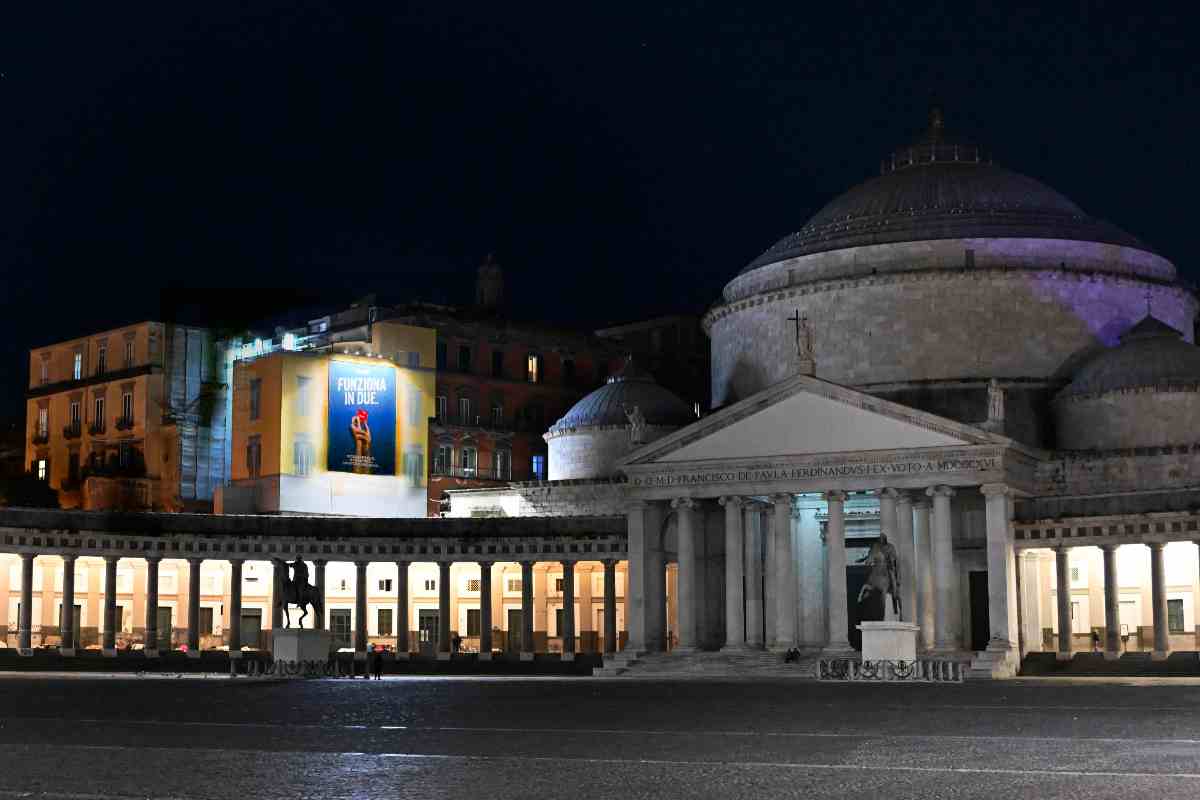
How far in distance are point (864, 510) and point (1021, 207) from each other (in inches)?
636

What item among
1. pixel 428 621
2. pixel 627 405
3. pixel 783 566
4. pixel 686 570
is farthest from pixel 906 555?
pixel 428 621

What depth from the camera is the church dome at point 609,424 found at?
86.7 m

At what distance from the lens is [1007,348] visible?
78.1 meters

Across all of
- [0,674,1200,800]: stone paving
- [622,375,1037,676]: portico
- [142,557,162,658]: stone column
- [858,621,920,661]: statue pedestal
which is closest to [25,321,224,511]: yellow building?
[142,557,162,658]: stone column

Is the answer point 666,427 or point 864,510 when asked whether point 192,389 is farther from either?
point 864,510

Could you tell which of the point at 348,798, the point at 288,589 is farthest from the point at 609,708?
the point at 288,589

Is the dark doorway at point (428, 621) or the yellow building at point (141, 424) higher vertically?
the yellow building at point (141, 424)

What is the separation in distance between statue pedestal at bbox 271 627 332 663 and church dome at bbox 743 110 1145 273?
104 ft

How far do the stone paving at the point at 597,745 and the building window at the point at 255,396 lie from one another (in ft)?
165

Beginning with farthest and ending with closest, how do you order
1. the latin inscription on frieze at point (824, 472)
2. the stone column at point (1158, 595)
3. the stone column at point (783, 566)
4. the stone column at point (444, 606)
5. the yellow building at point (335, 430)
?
the yellow building at point (335, 430) < the stone column at point (444, 606) < the stone column at point (783, 566) < the latin inscription on frieze at point (824, 472) < the stone column at point (1158, 595)

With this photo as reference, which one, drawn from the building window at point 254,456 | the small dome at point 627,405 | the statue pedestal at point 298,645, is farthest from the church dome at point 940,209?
the statue pedestal at point 298,645

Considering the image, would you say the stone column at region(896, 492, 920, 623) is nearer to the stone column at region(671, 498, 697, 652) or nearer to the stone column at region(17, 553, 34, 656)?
the stone column at region(671, 498, 697, 652)

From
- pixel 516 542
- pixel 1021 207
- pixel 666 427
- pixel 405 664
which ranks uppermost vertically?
pixel 1021 207

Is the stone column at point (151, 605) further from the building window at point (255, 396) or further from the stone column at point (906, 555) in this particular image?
the stone column at point (906, 555)
